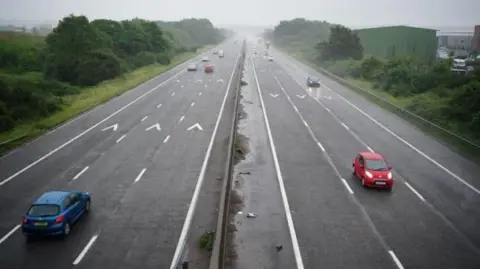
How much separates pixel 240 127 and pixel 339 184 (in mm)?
13726

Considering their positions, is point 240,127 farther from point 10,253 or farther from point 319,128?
point 10,253

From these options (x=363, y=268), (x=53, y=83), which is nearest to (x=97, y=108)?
(x=53, y=83)

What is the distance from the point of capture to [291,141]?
3116 cm

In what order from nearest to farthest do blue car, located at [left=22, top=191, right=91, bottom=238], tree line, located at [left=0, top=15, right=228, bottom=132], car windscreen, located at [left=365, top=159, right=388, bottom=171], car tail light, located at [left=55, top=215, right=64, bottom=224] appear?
blue car, located at [left=22, top=191, right=91, bottom=238] → car tail light, located at [left=55, top=215, right=64, bottom=224] → car windscreen, located at [left=365, top=159, right=388, bottom=171] → tree line, located at [left=0, top=15, right=228, bottom=132]

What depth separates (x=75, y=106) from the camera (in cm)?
4294

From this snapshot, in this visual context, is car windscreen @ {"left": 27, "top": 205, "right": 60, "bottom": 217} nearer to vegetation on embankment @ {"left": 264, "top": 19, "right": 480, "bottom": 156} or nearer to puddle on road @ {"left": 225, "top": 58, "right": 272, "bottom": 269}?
puddle on road @ {"left": 225, "top": 58, "right": 272, "bottom": 269}

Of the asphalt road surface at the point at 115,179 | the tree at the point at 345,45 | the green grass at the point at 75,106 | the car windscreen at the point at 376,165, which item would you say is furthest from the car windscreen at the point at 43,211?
the tree at the point at 345,45

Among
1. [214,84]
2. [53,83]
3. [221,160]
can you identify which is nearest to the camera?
[221,160]

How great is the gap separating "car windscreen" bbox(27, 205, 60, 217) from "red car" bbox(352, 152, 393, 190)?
1411 cm

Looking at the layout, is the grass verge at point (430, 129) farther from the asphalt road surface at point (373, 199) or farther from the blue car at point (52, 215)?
the blue car at point (52, 215)

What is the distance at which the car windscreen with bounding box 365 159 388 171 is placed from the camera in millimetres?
22234

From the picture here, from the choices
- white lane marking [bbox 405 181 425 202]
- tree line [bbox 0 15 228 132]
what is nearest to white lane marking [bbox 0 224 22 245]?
white lane marking [bbox 405 181 425 202]

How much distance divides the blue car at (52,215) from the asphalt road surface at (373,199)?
27.1 ft

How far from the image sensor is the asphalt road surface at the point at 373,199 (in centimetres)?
1568
